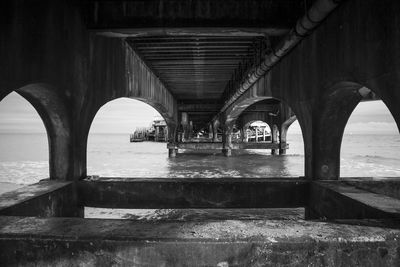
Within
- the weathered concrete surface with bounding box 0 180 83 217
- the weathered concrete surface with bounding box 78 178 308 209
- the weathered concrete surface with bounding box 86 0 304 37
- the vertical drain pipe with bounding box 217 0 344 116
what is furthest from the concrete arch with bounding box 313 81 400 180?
the weathered concrete surface with bounding box 0 180 83 217

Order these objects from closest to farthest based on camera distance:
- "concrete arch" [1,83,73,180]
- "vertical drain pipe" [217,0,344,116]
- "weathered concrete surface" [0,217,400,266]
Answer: "weathered concrete surface" [0,217,400,266], "vertical drain pipe" [217,0,344,116], "concrete arch" [1,83,73,180]

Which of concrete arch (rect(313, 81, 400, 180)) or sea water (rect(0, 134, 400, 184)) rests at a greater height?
concrete arch (rect(313, 81, 400, 180))

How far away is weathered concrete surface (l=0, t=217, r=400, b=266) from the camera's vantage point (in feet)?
8.23

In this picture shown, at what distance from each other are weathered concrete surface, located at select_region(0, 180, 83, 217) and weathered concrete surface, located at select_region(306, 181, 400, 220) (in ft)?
16.0

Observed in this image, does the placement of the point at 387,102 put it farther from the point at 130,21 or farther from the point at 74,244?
the point at 130,21

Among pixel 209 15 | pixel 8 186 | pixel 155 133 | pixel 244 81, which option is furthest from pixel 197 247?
pixel 155 133

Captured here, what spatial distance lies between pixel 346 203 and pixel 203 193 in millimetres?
2742

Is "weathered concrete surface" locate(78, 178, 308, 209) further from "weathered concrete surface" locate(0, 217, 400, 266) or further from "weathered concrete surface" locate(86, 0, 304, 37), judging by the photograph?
"weathered concrete surface" locate(86, 0, 304, 37)

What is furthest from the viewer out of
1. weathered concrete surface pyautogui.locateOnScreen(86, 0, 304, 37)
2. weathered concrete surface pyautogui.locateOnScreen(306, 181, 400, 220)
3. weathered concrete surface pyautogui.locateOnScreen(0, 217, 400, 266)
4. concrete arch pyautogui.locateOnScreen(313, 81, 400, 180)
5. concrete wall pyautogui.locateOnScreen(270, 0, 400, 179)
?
concrete arch pyautogui.locateOnScreen(313, 81, 400, 180)

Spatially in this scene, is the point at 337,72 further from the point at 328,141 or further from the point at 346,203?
the point at 346,203

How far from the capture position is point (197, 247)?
2525 millimetres

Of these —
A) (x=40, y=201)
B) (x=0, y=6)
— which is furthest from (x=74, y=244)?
(x=0, y=6)

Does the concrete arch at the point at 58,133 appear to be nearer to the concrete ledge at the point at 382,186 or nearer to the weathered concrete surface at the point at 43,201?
the weathered concrete surface at the point at 43,201

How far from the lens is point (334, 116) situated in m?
5.79
